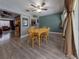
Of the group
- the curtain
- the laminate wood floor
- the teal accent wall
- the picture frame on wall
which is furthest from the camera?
the teal accent wall

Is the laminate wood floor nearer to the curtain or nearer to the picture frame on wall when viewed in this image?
the curtain

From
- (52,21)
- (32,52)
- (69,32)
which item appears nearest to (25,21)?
(52,21)

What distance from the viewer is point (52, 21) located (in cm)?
1195

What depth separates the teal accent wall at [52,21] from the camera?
38.0ft

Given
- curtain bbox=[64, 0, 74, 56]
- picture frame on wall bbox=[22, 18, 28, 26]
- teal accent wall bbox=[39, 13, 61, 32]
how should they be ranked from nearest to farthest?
curtain bbox=[64, 0, 74, 56]
picture frame on wall bbox=[22, 18, 28, 26]
teal accent wall bbox=[39, 13, 61, 32]

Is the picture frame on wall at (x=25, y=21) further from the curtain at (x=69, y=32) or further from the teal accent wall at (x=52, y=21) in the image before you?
the curtain at (x=69, y=32)

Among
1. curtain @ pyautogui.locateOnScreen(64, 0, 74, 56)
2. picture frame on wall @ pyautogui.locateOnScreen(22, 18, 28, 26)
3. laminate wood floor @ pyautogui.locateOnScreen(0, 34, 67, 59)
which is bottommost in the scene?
laminate wood floor @ pyautogui.locateOnScreen(0, 34, 67, 59)

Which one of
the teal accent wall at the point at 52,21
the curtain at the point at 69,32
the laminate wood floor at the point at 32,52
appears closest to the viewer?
the curtain at the point at 69,32

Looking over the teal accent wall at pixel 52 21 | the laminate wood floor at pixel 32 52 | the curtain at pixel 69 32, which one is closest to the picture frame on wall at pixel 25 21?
the laminate wood floor at pixel 32 52

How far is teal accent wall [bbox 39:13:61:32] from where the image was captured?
11.6 metres

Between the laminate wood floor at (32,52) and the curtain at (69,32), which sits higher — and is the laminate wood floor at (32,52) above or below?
below

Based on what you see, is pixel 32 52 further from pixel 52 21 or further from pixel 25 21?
pixel 52 21

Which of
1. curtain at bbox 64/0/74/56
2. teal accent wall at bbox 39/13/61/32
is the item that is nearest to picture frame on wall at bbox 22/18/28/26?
teal accent wall at bbox 39/13/61/32

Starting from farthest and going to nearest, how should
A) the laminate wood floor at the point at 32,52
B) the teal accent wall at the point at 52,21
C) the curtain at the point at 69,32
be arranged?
the teal accent wall at the point at 52,21
the laminate wood floor at the point at 32,52
the curtain at the point at 69,32
